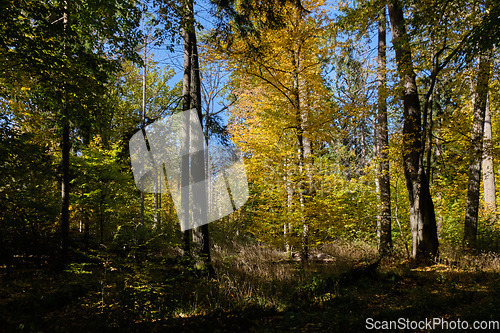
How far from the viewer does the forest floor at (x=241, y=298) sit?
3885mm

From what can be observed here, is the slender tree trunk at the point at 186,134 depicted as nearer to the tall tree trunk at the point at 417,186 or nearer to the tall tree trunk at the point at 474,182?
the tall tree trunk at the point at 417,186

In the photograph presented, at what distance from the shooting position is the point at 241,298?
495 cm

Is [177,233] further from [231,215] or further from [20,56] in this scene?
[20,56]

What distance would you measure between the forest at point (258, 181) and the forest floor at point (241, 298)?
41 millimetres

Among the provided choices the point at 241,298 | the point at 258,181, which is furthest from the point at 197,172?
the point at 241,298

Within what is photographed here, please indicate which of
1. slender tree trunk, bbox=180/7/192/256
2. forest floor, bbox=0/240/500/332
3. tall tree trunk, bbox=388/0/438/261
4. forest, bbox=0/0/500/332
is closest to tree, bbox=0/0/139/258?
forest, bbox=0/0/500/332

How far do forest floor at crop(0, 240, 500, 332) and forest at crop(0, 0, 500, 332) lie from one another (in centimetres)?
4

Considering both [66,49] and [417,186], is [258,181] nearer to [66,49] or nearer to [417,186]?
[417,186]

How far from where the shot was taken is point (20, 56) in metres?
4.57

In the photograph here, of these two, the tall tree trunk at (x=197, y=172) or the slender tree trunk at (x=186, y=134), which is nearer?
the tall tree trunk at (x=197, y=172)

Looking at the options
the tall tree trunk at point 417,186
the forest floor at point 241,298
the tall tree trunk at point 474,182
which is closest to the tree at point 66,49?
the forest floor at point 241,298

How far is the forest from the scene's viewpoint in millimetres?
4348

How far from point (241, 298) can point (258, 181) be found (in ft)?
11.2

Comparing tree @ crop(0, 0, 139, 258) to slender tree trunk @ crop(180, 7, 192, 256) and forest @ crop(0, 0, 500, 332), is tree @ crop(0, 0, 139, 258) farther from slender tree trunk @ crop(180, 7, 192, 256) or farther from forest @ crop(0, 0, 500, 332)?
slender tree trunk @ crop(180, 7, 192, 256)
